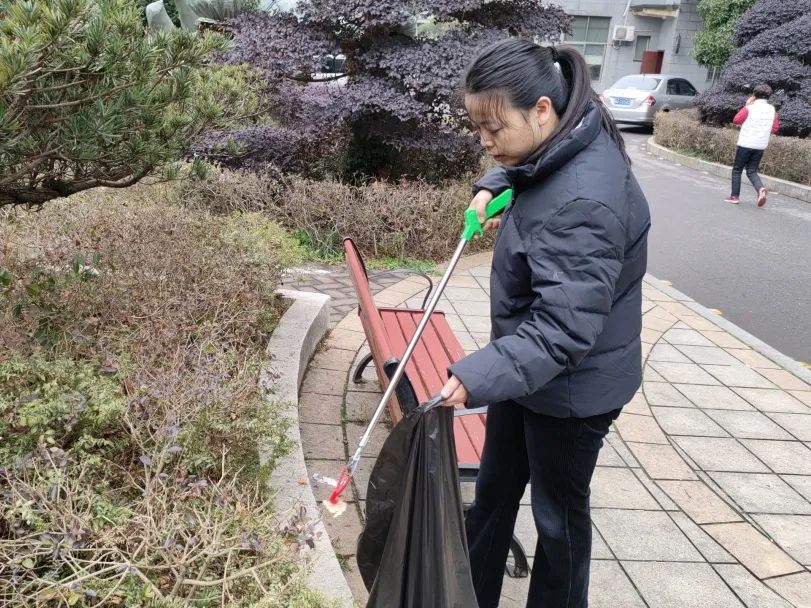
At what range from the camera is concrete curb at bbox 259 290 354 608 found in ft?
6.70

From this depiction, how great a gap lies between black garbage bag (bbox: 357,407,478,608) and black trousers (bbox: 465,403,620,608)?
312mm

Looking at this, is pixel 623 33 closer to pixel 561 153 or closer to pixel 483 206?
pixel 483 206

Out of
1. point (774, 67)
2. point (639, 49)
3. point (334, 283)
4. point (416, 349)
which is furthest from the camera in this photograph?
point (639, 49)

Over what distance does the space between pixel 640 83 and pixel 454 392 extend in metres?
22.1

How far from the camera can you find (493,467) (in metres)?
2.23

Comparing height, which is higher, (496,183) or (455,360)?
(496,183)

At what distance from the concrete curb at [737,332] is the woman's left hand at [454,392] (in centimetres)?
377

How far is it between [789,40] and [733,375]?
13.0 m

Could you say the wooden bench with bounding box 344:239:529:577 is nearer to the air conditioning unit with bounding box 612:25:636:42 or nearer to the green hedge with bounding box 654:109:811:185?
the green hedge with bounding box 654:109:811:185

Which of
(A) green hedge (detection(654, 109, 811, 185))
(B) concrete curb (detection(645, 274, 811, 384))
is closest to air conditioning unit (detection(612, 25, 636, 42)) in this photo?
(A) green hedge (detection(654, 109, 811, 185))

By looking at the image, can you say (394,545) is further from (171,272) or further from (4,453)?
(171,272)

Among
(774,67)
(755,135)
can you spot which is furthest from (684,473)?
(774,67)

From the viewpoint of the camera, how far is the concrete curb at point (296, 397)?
204 centimetres

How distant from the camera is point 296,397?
3.21 metres
